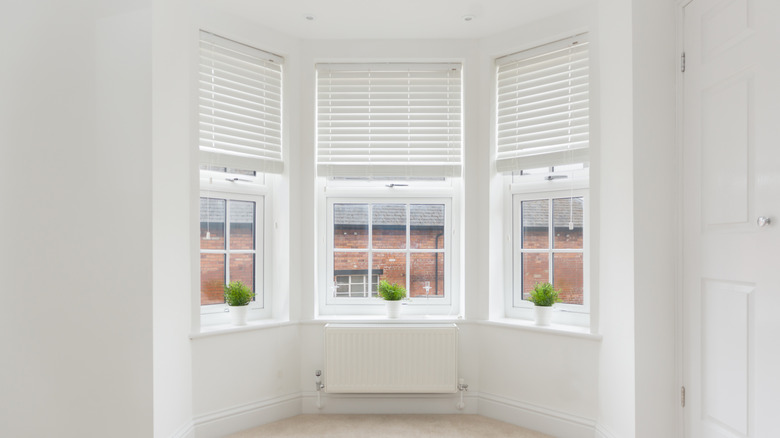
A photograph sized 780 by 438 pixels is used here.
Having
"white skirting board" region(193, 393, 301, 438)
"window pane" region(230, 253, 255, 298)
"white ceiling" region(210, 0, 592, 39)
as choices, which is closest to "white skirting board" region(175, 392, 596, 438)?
"white skirting board" region(193, 393, 301, 438)

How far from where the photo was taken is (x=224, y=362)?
2.96 metres

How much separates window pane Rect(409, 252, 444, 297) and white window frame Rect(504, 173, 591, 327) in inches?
19.4

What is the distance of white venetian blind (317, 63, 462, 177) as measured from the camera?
344 centimetres

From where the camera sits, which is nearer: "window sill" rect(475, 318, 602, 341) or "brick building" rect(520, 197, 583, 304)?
"window sill" rect(475, 318, 602, 341)

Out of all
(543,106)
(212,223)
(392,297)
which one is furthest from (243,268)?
(543,106)

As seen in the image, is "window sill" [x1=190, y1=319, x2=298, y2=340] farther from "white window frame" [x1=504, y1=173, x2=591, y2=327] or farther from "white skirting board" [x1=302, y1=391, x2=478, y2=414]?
"white window frame" [x1=504, y1=173, x2=591, y2=327]

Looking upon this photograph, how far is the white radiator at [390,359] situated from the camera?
10.5 ft

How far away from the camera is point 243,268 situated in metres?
3.24

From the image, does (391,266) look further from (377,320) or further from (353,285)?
(377,320)
